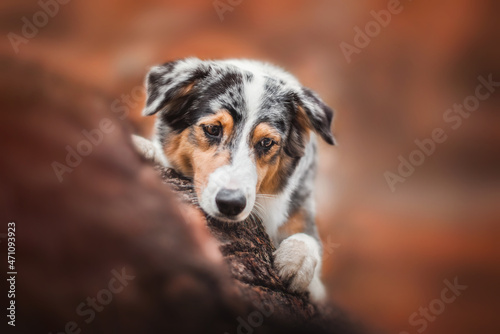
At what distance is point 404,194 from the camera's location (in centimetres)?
184

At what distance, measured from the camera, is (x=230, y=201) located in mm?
1534

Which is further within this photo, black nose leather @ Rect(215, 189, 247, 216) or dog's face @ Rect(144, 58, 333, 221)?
dog's face @ Rect(144, 58, 333, 221)

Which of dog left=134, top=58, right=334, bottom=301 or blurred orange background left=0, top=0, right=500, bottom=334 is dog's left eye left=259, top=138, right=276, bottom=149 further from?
blurred orange background left=0, top=0, right=500, bottom=334

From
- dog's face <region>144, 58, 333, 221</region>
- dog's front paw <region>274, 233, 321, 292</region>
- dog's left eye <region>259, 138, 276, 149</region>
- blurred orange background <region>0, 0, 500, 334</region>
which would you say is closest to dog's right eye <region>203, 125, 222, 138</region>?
dog's face <region>144, 58, 333, 221</region>

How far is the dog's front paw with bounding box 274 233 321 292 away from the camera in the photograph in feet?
5.53

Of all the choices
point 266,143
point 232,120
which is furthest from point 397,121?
point 232,120

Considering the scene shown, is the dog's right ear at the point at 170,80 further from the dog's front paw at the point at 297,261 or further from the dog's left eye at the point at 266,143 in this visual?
the dog's front paw at the point at 297,261

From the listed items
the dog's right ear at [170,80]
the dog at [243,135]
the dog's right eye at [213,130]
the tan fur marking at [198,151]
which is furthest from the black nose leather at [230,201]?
the dog's right ear at [170,80]

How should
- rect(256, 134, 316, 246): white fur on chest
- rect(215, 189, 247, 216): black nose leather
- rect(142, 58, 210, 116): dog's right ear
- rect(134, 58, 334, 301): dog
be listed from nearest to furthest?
rect(215, 189, 247, 216): black nose leather < rect(134, 58, 334, 301): dog < rect(142, 58, 210, 116): dog's right ear < rect(256, 134, 316, 246): white fur on chest

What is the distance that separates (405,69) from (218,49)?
772 mm

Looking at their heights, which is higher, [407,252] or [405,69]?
[405,69]

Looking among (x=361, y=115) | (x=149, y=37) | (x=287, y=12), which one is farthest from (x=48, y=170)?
(x=361, y=115)

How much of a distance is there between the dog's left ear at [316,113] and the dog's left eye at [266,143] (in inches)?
7.4

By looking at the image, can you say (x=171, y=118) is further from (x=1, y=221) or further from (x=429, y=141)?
→ (x=429, y=141)
